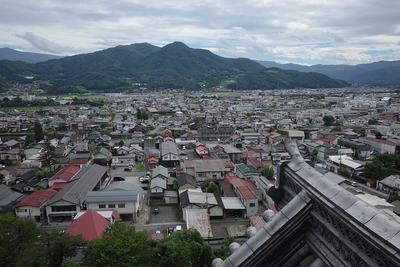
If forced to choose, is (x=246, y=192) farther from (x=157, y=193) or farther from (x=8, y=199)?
(x=8, y=199)

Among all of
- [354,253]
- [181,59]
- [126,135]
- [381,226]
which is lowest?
→ [126,135]

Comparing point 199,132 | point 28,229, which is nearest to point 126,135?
point 199,132

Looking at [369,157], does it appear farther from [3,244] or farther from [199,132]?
[3,244]

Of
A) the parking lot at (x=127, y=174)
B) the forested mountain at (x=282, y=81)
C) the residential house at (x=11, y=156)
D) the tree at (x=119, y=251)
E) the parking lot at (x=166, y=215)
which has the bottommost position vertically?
the parking lot at (x=127, y=174)

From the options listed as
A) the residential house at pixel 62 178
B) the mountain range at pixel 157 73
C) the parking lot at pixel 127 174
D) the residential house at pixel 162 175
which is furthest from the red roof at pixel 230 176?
the mountain range at pixel 157 73

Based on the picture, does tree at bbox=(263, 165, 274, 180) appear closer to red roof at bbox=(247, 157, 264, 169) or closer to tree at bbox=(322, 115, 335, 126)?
red roof at bbox=(247, 157, 264, 169)

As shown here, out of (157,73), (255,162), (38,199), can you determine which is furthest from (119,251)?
(157,73)

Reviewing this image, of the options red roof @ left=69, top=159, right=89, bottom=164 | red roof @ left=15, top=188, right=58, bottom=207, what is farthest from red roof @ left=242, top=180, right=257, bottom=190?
red roof @ left=69, top=159, right=89, bottom=164

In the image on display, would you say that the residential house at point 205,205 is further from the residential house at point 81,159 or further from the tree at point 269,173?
the residential house at point 81,159
